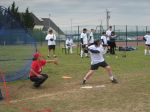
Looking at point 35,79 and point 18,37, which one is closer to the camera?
point 35,79

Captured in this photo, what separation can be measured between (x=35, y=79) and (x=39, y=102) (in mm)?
3001

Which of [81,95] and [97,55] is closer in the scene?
[81,95]

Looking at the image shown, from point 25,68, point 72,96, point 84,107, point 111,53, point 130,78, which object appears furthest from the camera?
point 111,53

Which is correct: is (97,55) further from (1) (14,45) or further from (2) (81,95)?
(1) (14,45)

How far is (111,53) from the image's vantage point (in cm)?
3338

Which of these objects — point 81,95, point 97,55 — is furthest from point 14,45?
point 81,95

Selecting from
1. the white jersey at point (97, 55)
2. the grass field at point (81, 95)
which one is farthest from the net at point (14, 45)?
the white jersey at point (97, 55)

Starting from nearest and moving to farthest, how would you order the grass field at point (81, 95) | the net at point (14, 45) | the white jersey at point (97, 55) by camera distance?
the grass field at point (81, 95), the white jersey at point (97, 55), the net at point (14, 45)

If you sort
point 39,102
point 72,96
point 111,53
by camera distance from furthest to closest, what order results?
point 111,53 < point 72,96 < point 39,102

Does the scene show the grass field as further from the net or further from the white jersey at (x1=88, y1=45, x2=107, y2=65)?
the net

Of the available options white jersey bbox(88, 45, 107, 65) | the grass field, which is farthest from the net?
white jersey bbox(88, 45, 107, 65)

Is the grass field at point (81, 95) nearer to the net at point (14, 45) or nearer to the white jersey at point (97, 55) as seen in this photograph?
the white jersey at point (97, 55)

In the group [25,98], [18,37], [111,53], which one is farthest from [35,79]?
[111,53]

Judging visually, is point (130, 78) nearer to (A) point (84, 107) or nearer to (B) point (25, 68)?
(B) point (25, 68)
